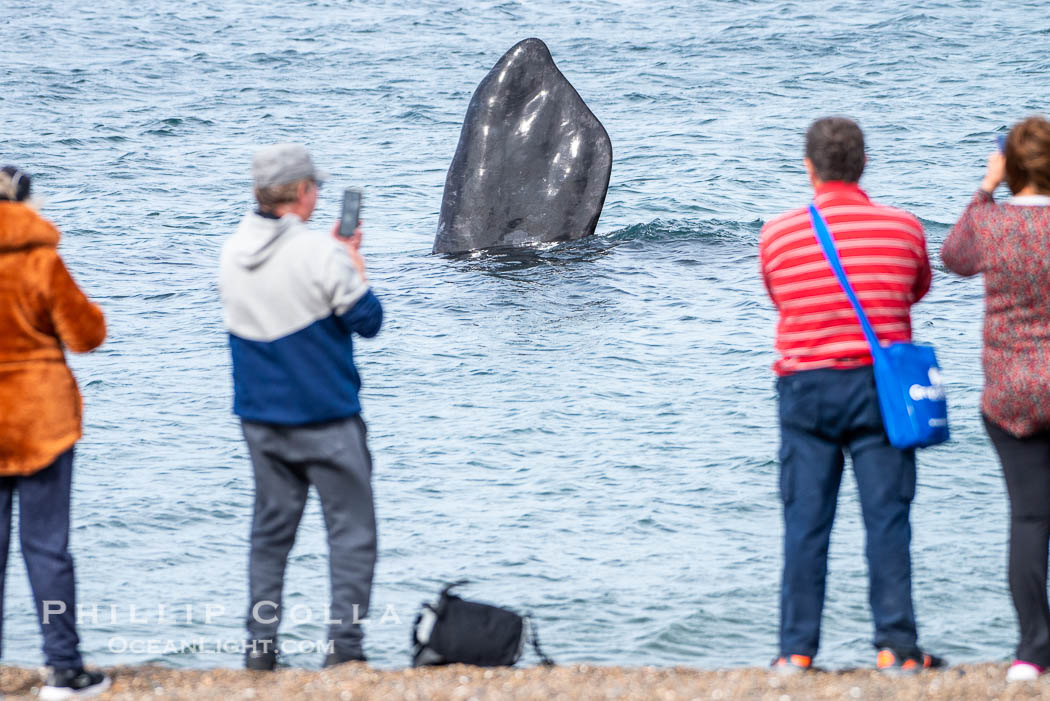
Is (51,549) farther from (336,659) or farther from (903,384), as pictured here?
(903,384)

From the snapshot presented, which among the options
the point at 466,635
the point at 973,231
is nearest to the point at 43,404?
the point at 466,635

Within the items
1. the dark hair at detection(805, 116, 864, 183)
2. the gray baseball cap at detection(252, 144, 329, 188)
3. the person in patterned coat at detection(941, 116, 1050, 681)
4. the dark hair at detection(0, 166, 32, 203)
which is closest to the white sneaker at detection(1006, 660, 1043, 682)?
the person in patterned coat at detection(941, 116, 1050, 681)

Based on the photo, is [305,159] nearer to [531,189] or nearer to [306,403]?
[306,403]

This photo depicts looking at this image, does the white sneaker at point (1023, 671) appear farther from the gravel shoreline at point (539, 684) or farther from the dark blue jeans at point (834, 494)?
the dark blue jeans at point (834, 494)

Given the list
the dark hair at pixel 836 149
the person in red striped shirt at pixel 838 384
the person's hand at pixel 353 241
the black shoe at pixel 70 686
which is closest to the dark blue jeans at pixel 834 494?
the person in red striped shirt at pixel 838 384

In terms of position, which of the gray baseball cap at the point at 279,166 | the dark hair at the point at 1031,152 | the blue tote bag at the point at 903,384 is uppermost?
the dark hair at the point at 1031,152

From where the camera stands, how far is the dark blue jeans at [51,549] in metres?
5.48

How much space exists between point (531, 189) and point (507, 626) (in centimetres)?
947

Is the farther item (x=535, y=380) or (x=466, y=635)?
(x=535, y=380)

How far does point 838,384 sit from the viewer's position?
5434 millimetres

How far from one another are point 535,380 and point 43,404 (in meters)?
6.02

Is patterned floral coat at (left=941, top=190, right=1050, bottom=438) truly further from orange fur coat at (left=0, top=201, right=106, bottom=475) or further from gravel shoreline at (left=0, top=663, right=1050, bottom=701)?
orange fur coat at (left=0, top=201, right=106, bottom=475)

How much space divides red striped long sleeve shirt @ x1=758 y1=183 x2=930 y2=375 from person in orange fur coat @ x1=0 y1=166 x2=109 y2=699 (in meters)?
2.43

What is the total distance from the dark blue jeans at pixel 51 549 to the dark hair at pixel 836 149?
2825 millimetres
